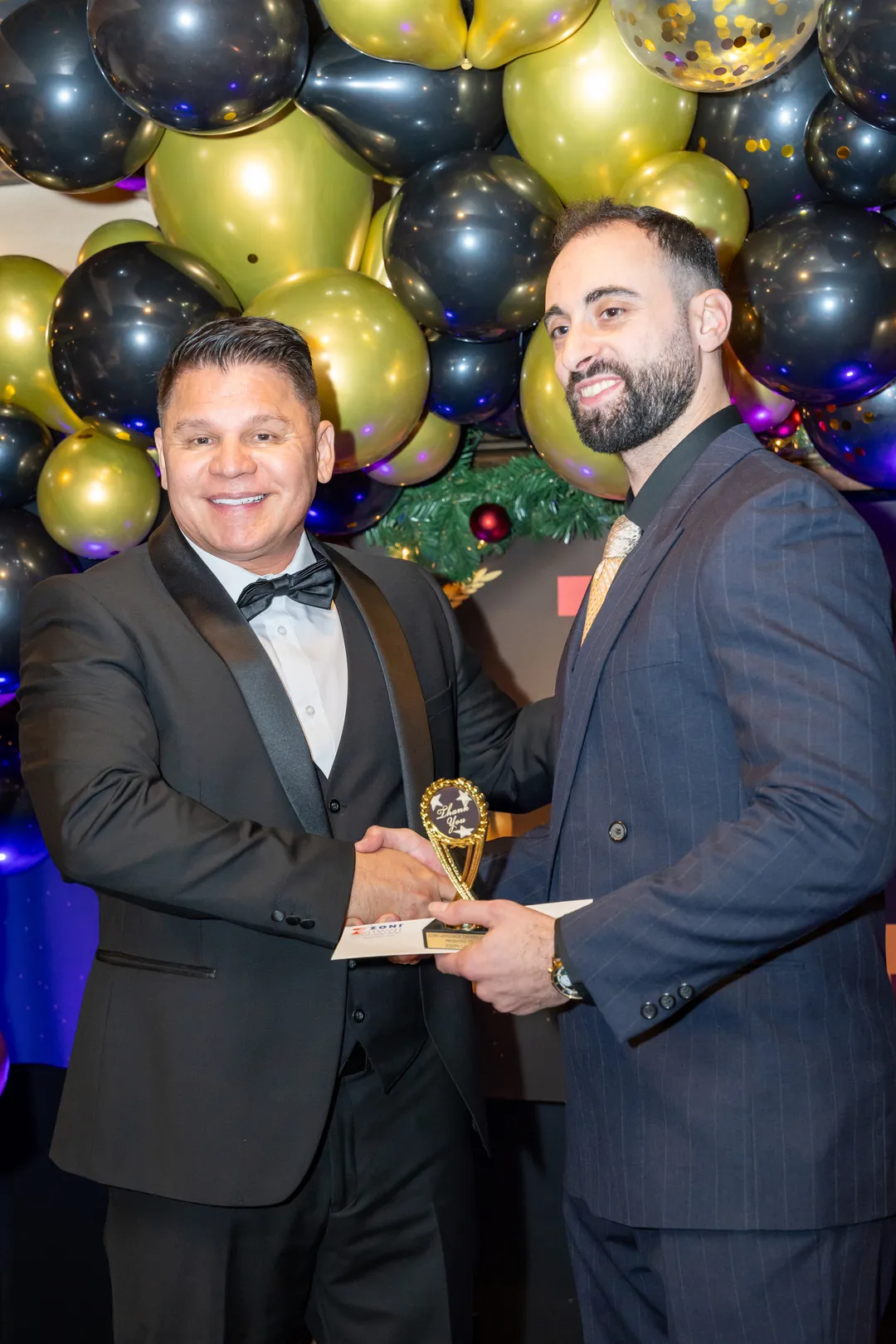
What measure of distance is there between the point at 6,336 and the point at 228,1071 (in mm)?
1722

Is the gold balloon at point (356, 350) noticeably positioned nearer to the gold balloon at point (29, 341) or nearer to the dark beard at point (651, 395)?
the gold balloon at point (29, 341)

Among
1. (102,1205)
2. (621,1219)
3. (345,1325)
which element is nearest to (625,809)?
(621,1219)

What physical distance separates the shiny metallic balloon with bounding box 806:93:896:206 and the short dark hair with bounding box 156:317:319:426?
1004 millimetres

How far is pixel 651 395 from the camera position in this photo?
5.84 ft

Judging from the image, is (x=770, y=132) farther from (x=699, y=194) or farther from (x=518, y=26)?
(x=518, y=26)

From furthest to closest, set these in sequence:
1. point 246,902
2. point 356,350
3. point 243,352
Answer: point 356,350 < point 243,352 < point 246,902

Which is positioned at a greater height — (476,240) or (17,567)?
(476,240)

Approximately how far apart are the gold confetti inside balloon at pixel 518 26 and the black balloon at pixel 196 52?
336mm

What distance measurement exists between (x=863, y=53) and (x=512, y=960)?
1.51 metres

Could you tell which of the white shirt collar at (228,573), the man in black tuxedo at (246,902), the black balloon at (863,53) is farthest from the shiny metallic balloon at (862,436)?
the white shirt collar at (228,573)

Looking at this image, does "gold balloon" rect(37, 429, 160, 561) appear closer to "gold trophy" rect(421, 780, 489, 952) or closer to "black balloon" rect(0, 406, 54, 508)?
"black balloon" rect(0, 406, 54, 508)

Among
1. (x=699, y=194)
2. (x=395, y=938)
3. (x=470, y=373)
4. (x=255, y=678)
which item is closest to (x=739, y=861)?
(x=395, y=938)

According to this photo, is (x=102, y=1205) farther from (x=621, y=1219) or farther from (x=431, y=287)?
(x=431, y=287)

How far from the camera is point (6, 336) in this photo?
8.73 ft
